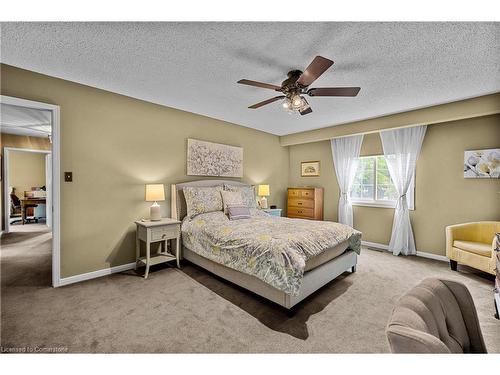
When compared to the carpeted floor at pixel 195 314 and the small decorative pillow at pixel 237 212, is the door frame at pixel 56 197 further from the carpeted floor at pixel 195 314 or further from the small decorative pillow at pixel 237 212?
the small decorative pillow at pixel 237 212

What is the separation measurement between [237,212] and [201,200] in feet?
2.13

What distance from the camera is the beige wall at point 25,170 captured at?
7.37 meters

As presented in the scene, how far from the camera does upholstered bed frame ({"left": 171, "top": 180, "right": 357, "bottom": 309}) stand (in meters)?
2.24

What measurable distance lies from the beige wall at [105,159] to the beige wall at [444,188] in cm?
413

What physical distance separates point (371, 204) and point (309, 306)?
3.14m

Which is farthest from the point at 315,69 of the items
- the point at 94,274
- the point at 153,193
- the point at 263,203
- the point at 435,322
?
the point at 94,274

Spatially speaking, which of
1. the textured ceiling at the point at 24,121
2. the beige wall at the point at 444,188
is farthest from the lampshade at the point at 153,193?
the beige wall at the point at 444,188

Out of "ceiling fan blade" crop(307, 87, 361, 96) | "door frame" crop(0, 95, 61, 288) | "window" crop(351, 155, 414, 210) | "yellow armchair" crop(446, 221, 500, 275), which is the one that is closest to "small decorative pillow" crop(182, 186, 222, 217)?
"door frame" crop(0, 95, 61, 288)

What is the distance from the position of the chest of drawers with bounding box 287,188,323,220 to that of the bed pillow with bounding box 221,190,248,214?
193 cm

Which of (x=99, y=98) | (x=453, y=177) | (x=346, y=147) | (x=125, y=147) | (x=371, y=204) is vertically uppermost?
(x=99, y=98)

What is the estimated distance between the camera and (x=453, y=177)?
371 centimetres

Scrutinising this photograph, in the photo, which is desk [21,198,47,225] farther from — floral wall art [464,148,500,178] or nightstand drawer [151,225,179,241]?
floral wall art [464,148,500,178]
